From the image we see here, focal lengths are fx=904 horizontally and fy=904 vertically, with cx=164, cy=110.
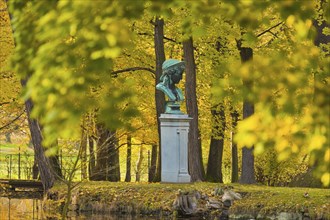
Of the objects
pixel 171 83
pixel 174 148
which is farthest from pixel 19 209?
pixel 171 83

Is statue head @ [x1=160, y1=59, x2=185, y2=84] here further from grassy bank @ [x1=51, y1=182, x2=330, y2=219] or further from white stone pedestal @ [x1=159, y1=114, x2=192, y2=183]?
grassy bank @ [x1=51, y1=182, x2=330, y2=219]

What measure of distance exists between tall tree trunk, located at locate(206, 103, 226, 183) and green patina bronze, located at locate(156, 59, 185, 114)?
16.3 feet

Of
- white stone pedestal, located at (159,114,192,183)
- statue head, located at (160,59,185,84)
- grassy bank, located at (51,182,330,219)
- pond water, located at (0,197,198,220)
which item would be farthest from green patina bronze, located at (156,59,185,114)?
pond water, located at (0,197,198,220)

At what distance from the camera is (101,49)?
5.99 metres

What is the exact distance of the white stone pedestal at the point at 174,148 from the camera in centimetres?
2105

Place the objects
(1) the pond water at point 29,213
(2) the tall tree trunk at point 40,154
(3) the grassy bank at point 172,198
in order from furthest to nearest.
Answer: (2) the tall tree trunk at point 40,154
(1) the pond water at point 29,213
(3) the grassy bank at point 172,198

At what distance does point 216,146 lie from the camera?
27.7 m

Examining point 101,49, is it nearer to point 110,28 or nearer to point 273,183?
point 110,28

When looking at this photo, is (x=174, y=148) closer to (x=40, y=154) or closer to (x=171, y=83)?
(x=171, y=83)

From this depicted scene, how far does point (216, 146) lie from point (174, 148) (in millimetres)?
6705

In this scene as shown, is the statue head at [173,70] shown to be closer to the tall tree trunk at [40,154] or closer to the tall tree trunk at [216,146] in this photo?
the tall tree trunk at [40,154]

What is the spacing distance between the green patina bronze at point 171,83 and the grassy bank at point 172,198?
87.9 inches

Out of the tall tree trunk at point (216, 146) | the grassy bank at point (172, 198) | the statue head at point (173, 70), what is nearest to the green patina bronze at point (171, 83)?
the statue head at point (173, 70)

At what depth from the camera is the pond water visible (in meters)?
18.3
